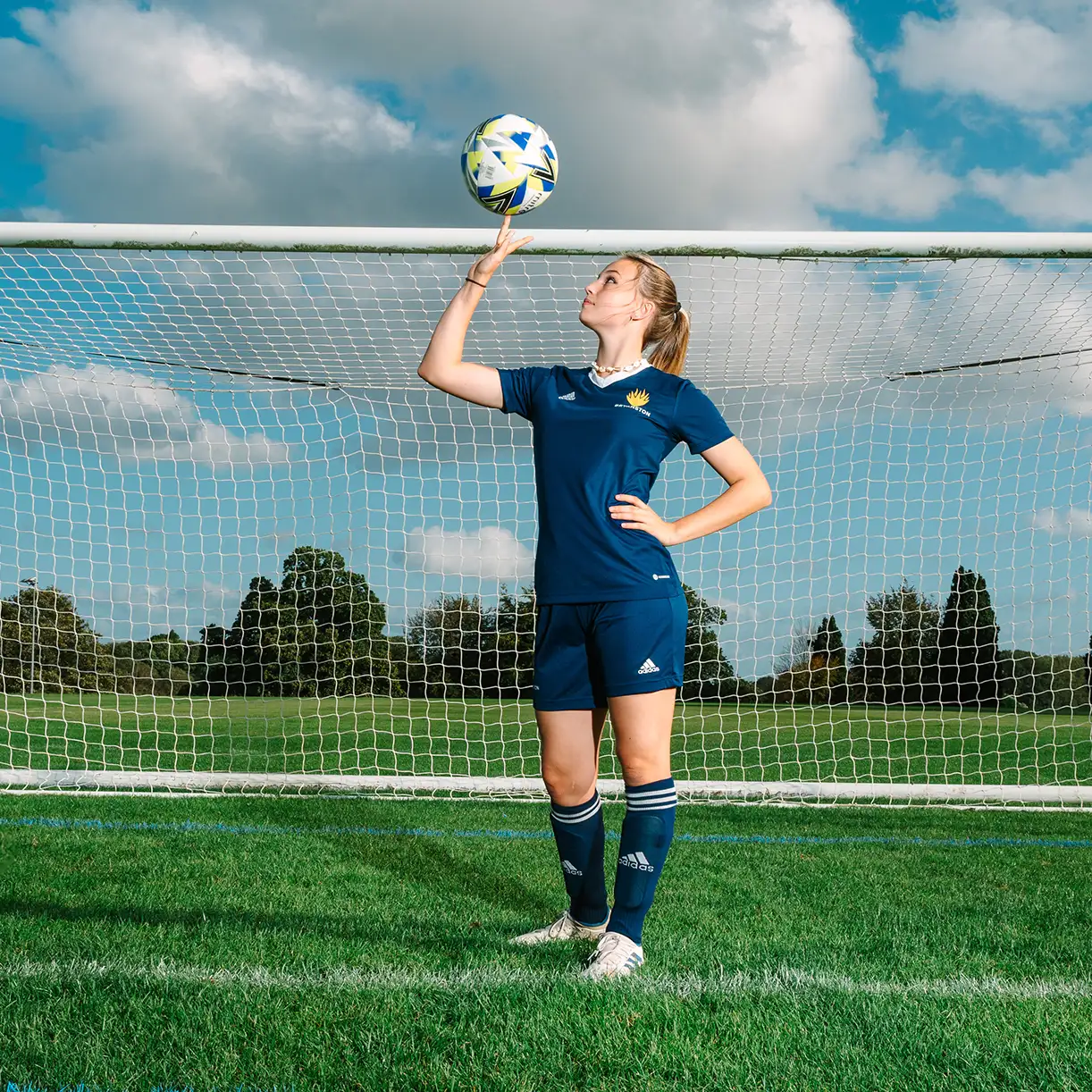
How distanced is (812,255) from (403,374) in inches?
123

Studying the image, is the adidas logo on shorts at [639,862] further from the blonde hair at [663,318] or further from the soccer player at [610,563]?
the blonde hair at [663,318]

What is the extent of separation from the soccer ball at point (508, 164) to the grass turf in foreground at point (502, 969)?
253cm

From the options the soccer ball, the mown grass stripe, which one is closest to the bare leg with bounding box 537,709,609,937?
the soccer ball

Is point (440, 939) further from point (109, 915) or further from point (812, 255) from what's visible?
point (812, 255)

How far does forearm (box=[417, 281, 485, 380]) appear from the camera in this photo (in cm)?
307

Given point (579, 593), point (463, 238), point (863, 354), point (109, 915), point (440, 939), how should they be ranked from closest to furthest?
point (579, 593) → point (440, 939) → point (109, 915) → point (463, 238) → point (863, 354)

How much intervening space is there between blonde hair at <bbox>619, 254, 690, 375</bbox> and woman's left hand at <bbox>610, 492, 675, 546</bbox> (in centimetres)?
56

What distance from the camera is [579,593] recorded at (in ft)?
9.27

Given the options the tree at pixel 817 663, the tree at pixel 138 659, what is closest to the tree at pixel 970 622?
the tree at pixel 817 663

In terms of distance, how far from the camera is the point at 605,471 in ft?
9.39

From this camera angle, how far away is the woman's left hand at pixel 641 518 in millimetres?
2771

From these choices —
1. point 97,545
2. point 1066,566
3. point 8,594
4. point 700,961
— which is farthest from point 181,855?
point 1066,566

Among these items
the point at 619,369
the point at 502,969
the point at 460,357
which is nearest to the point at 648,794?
the point at 502,969

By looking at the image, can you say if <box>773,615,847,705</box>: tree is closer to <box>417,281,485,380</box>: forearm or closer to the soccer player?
the soccer player
